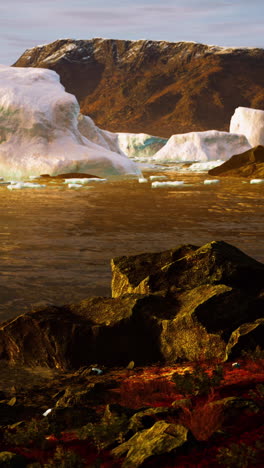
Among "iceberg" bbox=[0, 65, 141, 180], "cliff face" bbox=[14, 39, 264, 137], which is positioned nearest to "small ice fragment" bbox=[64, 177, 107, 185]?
"iceberg" bbox=[0, 65, 141, 180]

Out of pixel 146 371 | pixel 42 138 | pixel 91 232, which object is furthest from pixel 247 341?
pixel 42 138

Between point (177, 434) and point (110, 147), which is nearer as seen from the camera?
point (177, 434)

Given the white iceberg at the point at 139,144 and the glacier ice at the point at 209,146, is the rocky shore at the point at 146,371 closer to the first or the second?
the glacier ice at the point at 209,146

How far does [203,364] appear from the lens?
4.90m

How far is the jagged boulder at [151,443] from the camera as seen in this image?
9.87 ft

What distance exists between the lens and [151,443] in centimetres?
308

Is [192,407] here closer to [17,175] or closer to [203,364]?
[203,364]

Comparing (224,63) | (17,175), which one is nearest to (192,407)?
(17,175)

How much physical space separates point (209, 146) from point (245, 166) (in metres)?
25.7

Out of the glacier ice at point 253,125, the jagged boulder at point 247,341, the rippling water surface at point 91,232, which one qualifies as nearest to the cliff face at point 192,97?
the glacier ice at point 253,125

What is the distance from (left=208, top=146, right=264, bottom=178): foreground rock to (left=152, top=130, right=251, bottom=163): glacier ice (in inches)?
891

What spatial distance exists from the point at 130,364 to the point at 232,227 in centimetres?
847

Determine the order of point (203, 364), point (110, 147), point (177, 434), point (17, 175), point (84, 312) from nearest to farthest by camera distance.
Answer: point (177, 434) < point (203, 364) < point (84, 312) < point (17, 175) < point (110, 147)

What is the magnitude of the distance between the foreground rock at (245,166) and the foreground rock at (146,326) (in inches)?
1240
